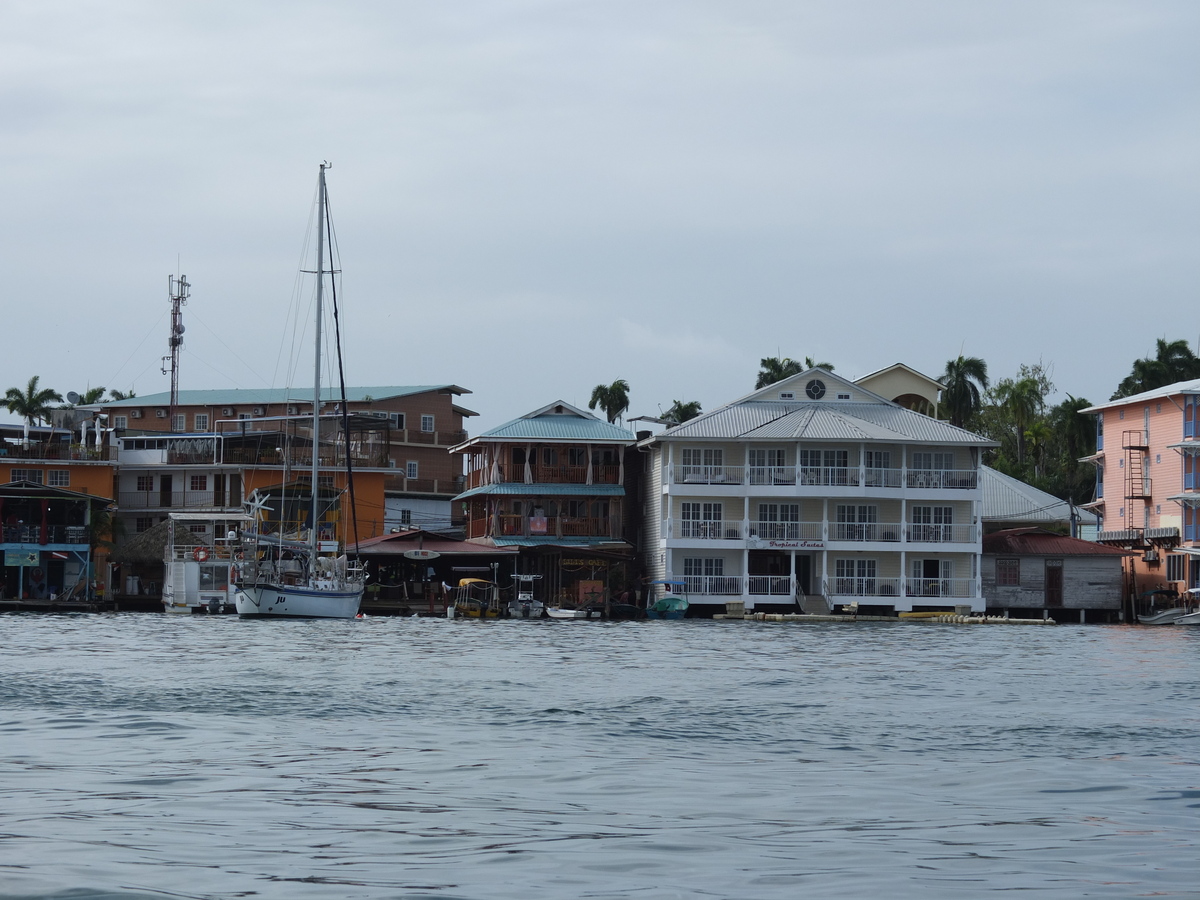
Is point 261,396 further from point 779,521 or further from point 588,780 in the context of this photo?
point 588,780

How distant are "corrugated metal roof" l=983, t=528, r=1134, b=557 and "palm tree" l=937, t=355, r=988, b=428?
19604 mm

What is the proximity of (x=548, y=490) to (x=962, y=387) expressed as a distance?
1226 inches

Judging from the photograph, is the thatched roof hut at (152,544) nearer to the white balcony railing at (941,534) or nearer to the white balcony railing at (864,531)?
the white balcony railing at (864,531)

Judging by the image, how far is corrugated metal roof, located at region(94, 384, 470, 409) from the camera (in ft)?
295

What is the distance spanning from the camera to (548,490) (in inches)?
2667

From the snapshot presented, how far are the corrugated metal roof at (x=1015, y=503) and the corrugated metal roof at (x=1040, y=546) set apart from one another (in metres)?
4.49

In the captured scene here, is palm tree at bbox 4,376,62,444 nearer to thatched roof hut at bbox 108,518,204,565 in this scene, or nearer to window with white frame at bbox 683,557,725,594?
thatched roof hut at bbox 108,518,204,565

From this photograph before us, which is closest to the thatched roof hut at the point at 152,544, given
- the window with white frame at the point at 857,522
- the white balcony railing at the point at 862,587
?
the white balcony railing at the point at 862,587

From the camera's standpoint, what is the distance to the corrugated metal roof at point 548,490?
67.6 metres

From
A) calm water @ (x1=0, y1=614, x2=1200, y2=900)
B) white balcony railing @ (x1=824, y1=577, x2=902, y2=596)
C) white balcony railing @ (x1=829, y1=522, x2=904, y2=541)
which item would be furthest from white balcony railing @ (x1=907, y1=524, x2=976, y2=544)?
calm water @ (x1=0, y1=614, x2=1200, y2=900)

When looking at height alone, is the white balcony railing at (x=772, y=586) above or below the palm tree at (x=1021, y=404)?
below

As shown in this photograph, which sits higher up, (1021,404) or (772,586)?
(1021,404)

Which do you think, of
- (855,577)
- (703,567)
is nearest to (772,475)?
(703,567)

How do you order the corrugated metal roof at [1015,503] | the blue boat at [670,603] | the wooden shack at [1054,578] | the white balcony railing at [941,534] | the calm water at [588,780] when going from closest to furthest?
the calm water at [588,780] < the blue boat at [670,603] < the white balcony railing at [941,534] < the wooden shack at [1054,578] < the corrugated metal roof at [1015,503]
